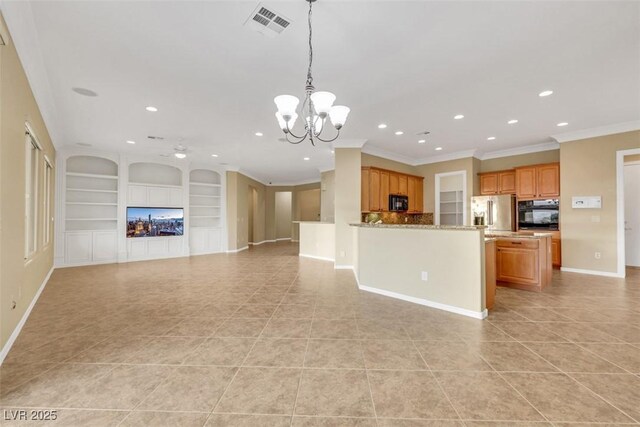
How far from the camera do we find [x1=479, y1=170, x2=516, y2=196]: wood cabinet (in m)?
6.49

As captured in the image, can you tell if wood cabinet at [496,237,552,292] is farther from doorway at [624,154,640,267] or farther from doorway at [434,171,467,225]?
doorway at [624,154,640,267]

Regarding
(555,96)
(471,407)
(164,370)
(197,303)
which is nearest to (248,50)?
(164,370)

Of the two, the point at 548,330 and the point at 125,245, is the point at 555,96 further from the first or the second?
the point at 125,245

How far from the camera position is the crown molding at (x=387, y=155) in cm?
630

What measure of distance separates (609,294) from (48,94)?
8479mm

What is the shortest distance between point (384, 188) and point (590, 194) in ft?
13.1

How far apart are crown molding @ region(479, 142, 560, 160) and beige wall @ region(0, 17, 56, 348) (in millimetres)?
8506

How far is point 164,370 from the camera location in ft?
6.82

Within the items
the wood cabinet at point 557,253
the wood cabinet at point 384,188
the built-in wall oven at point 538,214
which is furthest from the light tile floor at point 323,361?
the wood cabinet at point 384,188

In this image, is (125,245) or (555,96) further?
(125,245)

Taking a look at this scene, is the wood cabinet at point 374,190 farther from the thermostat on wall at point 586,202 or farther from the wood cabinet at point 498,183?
the thermostat on wall at point 586,202

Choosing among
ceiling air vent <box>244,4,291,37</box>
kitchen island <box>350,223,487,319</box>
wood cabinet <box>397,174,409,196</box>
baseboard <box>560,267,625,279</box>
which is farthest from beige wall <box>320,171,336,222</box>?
ceiling air vent <box>244,4,291,37</box>

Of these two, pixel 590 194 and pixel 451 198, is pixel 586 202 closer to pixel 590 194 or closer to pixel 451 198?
pixel 590 194

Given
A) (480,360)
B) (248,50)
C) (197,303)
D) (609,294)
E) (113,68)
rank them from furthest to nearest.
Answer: (609,294)
(197,303)
(113,68)
(248,50)
(480,360)
